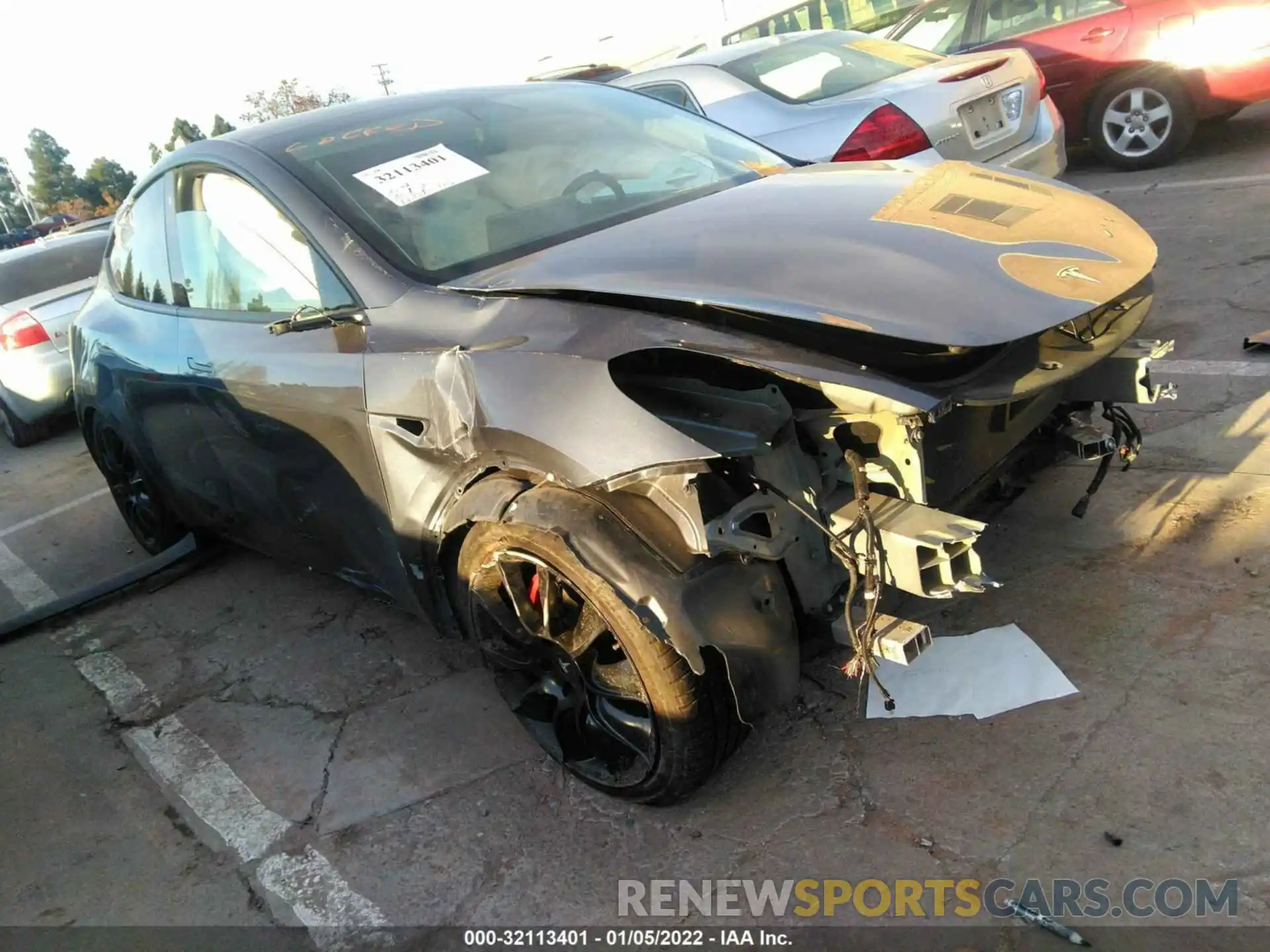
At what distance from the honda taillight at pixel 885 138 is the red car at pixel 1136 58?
127 inches

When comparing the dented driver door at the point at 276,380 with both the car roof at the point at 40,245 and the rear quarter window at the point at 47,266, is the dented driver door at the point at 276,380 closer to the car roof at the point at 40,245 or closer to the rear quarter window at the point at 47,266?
the rear quarter window at the point at 47,266

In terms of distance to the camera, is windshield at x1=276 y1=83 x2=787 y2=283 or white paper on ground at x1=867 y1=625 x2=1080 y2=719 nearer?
white paper on ground at x1=867 y1=625 x2=1080 y2=719

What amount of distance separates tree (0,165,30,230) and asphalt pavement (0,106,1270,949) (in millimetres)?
90023

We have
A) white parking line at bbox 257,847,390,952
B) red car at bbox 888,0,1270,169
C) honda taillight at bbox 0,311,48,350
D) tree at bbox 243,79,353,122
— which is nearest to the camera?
white parking line at bbox 257,847,390,952

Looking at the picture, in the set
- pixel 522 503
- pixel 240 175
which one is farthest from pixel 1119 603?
pixel 240 175

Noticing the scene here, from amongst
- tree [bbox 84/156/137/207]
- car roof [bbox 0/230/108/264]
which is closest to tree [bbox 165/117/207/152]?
tree [bbox 84/156/137/207]

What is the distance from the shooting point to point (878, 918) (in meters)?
2.13

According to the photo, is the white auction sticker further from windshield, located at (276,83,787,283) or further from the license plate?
the license plate

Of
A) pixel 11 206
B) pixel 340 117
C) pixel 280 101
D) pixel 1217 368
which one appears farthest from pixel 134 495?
pixel 11 206

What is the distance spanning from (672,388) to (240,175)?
1.73m

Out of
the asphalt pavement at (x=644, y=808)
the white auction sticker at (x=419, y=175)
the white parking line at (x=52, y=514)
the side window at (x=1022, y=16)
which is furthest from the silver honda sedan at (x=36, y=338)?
the side window at (x=1022, y=16)

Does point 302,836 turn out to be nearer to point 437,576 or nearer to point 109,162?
point 437,576

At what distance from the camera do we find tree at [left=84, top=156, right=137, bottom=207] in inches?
2859

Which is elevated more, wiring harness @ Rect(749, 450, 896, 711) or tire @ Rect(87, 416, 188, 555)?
wiring harness @ Rect(749, 450, 896, 711)
